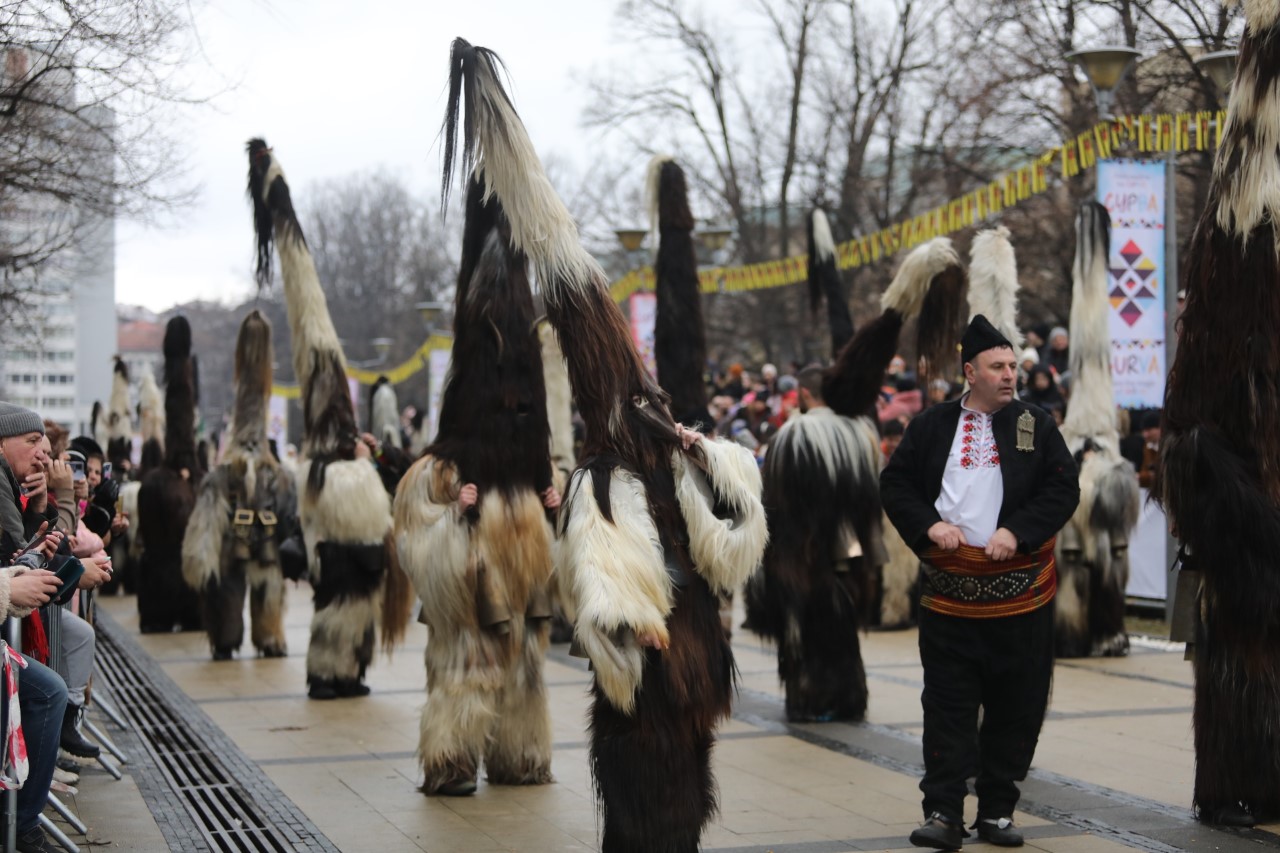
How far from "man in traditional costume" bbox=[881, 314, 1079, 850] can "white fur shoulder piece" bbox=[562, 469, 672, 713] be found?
1312 millimetres

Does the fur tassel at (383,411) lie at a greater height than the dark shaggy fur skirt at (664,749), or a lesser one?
greater

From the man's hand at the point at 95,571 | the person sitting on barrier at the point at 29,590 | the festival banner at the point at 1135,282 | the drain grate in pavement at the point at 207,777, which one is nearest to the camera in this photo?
the person sitting on barrier at the point at 29,590

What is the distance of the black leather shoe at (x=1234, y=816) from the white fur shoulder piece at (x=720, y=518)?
2.33 metres

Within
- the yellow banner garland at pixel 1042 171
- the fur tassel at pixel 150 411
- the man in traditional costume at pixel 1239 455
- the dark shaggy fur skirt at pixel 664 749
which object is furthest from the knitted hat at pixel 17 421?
the fur tassel at pixel 150 411

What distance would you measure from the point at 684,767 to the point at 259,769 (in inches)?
139

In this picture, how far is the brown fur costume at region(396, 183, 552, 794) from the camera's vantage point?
7656mm

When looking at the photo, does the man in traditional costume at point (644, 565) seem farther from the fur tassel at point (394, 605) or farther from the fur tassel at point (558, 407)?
the fur tassel at point (558, 407)

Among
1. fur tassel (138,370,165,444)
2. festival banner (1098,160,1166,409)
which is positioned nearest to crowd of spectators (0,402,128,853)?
festival banner (1098,160,1166,409)

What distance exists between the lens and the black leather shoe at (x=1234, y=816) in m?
6.51

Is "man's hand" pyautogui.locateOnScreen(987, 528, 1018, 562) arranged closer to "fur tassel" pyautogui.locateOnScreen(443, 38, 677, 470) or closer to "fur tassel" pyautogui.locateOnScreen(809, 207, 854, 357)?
"fur tassel" pyautogui.locateOnScreen(443, 38, 677, 470)

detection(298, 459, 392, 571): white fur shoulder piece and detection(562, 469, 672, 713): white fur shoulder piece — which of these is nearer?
detection(562, 469, 672, 713): white fur shoulder piece

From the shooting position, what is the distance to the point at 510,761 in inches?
306

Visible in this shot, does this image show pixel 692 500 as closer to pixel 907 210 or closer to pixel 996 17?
pixel 996 17

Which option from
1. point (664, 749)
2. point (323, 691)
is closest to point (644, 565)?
point (664, 749)
